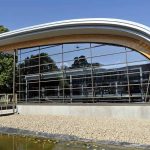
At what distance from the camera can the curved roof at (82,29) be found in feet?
72.7

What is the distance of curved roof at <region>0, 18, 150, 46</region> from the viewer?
22169mm

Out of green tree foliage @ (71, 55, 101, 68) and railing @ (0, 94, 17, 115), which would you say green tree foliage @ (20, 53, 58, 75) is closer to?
green tree foliage @ (71, 55, 101, 68)

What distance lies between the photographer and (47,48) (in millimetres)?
29375

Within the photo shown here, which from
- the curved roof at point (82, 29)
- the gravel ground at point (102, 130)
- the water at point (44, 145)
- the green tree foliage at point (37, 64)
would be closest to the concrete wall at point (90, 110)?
the gravel ground at point (102, 130)

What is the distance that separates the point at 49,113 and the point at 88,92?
371cm

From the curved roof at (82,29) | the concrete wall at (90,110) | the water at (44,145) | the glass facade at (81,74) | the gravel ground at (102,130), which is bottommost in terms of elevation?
the water at (44,145)

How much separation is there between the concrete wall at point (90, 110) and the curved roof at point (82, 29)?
4944mm

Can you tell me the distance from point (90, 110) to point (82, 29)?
6280mm

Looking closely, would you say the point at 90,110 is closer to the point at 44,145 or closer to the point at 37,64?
the point at 37,64

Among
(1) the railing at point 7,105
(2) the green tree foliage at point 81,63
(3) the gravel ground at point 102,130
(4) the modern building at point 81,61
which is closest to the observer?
(3) the gravel ground at point 102,130

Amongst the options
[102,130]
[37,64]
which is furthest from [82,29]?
[102,130]

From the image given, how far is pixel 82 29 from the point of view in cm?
2464

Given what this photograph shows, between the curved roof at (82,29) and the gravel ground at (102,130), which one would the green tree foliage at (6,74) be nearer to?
the curved roof at (82,29)

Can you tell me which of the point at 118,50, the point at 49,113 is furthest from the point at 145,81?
the point at 49,113
